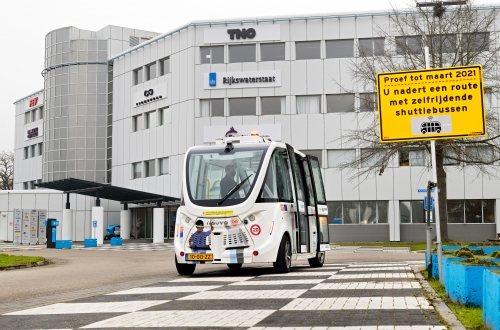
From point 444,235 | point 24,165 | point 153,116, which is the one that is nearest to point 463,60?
point 444,235

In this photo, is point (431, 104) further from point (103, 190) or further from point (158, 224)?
point (103, 190)

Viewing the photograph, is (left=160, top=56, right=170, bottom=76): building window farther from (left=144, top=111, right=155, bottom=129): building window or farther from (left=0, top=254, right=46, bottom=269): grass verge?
(left=0, top=254, right=46, bottom=269): grass verge

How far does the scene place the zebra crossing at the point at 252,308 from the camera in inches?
277

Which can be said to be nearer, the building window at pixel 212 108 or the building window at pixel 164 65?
the building window at pixel 212 108

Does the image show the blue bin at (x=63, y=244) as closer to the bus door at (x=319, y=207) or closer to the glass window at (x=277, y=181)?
the bus door at (x=319, y=207)

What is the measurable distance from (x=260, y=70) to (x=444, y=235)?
22057 millimetres

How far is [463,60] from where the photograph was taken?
99.6ft

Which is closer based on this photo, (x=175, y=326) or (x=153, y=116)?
(x=175, y=326)

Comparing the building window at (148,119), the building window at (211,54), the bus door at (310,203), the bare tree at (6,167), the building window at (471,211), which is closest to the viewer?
the bus door at (310,203)

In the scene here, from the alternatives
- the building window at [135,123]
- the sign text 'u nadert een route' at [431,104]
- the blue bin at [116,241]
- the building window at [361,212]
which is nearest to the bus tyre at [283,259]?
the sign text 'u nadert een route' at [431,104]

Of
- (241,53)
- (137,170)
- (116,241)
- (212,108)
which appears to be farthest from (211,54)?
(116,241)

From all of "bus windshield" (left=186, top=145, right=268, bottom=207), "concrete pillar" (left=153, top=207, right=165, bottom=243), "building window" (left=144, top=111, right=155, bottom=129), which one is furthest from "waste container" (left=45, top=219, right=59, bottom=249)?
"bus windshield" (left=186, top=145, right=268, bottom=207)

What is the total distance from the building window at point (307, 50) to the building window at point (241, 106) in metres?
4.64

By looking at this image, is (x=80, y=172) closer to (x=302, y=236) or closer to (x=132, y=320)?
(x=302, y=236)
